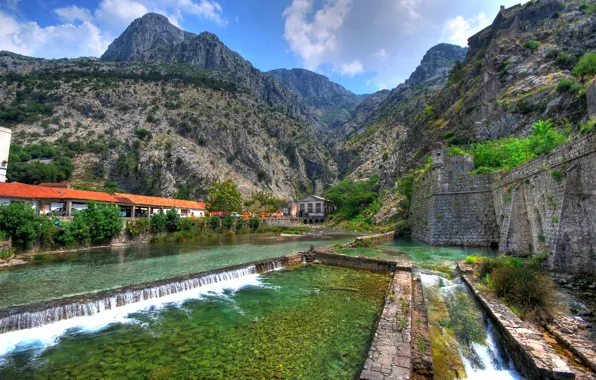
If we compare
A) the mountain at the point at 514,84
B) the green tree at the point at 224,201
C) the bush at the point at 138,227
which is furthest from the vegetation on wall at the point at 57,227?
the mountain at the point at 514,84

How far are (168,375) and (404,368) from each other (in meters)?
4.34

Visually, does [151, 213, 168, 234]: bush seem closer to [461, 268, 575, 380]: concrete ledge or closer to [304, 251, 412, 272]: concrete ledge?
[304, 251, 412, 272]: concrete ledge

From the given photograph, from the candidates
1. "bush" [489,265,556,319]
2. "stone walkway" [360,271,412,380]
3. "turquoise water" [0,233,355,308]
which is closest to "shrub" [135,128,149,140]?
"turquoise water" [0,233,355,308]

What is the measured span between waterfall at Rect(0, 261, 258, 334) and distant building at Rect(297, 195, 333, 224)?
2472 inches

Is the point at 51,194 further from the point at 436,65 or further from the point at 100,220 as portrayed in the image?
the point at 436,65

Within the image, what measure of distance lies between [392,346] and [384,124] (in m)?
101

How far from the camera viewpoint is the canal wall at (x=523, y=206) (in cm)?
988

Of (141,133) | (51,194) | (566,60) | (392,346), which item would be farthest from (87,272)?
(141,133)

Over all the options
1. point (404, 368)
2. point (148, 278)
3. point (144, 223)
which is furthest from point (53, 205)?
point (404, 368)

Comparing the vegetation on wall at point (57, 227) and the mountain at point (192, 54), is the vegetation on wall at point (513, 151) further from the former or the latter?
the mountain at point (192, 54)

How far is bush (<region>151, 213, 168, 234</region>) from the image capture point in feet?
105

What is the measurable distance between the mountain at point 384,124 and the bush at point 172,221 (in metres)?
42.3

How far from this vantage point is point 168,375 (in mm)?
5223

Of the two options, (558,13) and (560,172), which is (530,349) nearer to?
(560,172)
